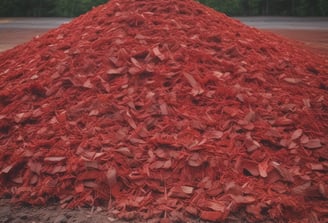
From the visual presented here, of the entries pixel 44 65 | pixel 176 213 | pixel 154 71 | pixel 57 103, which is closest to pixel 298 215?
pixel 176 213

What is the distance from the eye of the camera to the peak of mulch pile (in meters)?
2.34

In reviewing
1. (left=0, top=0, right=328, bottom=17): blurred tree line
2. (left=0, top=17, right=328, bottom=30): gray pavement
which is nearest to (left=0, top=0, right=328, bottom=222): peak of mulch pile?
(left=0, top=17, right=328, bottom=30): gray pavement

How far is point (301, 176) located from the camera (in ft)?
8.04

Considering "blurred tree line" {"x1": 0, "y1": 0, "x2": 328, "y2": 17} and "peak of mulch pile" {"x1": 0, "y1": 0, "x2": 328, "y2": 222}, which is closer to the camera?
"peak of mulch pile" {"x1": 0, "y1": 0, "x2": 328, "y2": 222}

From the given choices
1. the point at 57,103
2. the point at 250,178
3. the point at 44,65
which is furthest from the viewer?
the point at 44,65

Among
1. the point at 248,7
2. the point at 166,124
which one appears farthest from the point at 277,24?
the point at 166,124

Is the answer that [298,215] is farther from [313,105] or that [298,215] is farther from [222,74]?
[222,74]

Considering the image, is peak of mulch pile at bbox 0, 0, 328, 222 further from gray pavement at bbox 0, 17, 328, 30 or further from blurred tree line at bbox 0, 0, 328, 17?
blurred tree line at bbox 0, 0, 328, 17

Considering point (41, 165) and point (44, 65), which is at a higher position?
point (44, 65)

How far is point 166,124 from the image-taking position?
2805mm

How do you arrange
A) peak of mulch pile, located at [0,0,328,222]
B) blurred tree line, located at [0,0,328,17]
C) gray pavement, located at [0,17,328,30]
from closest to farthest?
peak of mulch pile, located at [0,0,328,222] < gray pavement, located at [0,17,328,30] < blurred tree line, located at [0,0,328,17]

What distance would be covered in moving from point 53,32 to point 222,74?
2.40 metres

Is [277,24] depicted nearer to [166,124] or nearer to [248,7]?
[248,7]

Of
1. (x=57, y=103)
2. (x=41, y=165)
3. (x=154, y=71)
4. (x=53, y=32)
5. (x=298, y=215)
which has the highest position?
(x=53, y=32)
